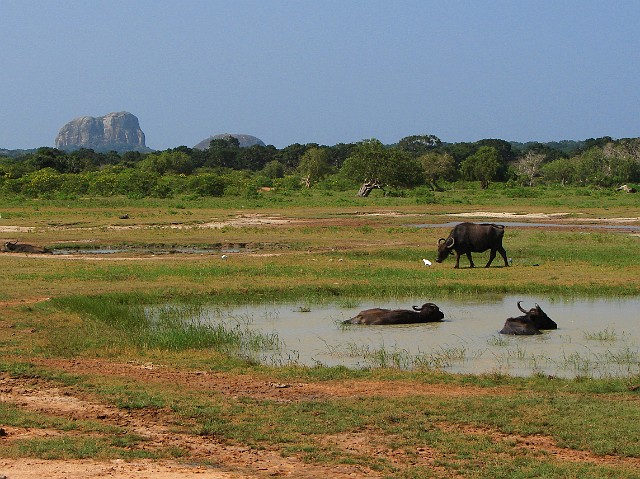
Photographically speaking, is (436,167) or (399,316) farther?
(436,167)

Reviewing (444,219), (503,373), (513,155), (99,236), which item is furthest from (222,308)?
(513,155)

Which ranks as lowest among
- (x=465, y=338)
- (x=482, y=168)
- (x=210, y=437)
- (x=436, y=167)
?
(x=465, y=338)

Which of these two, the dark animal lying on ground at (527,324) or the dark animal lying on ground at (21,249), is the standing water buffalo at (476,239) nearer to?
the dark animal lying on ground at (527,324)

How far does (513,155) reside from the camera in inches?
4117

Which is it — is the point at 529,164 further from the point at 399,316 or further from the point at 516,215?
the point at 399,316

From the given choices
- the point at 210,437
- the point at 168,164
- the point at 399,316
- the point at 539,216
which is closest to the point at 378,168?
the point at 539,216

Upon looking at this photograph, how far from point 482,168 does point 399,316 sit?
5727cm

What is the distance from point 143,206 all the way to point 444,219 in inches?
620

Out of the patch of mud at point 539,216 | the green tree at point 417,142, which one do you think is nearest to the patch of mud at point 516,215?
the patch of mud at point 539,216

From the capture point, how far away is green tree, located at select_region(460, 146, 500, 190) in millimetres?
70125

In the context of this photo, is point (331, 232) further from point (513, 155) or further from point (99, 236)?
point (513, 155)

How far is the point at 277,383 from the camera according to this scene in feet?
32.2

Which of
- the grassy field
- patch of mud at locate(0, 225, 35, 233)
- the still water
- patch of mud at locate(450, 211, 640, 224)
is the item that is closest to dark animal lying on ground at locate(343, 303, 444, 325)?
→ the still water

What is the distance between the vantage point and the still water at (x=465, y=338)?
37.2 feet
